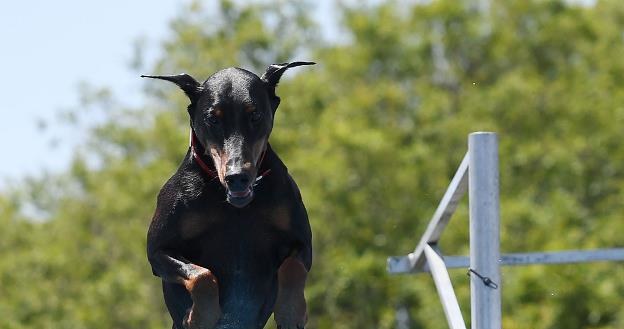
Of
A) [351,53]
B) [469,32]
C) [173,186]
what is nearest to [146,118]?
[351,53]

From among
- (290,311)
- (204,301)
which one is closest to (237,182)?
(204,301)

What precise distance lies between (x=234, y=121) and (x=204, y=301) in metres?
0.77

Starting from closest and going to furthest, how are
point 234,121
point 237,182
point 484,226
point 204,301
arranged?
1. point 237,182
2. point 234,121
3. point 204,301
4. point 484,226

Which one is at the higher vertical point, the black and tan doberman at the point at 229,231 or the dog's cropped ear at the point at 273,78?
the dog's cropped ear at the point at 273,78

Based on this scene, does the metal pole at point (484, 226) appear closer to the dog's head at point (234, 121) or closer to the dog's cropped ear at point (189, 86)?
the dog's head at point (234, 121)

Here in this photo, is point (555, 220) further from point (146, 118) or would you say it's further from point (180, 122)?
point (146, 118)

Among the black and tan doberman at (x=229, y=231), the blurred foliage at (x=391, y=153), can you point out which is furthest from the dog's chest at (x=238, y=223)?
the blurred foliage at (x=391, y=153)

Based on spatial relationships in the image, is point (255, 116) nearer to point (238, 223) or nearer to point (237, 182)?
point (237, 182)

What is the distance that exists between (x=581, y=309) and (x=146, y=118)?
15803 millimetres

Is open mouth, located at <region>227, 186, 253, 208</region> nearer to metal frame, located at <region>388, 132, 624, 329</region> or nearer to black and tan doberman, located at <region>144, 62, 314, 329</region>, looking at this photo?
black and tan doberman, located at <region>144, 62, 314, 329</region>

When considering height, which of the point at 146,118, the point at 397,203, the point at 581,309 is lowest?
the point at 581,309

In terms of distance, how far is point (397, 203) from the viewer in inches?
1261

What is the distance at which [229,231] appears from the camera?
6465 mm

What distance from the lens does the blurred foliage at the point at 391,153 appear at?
3022 cm
